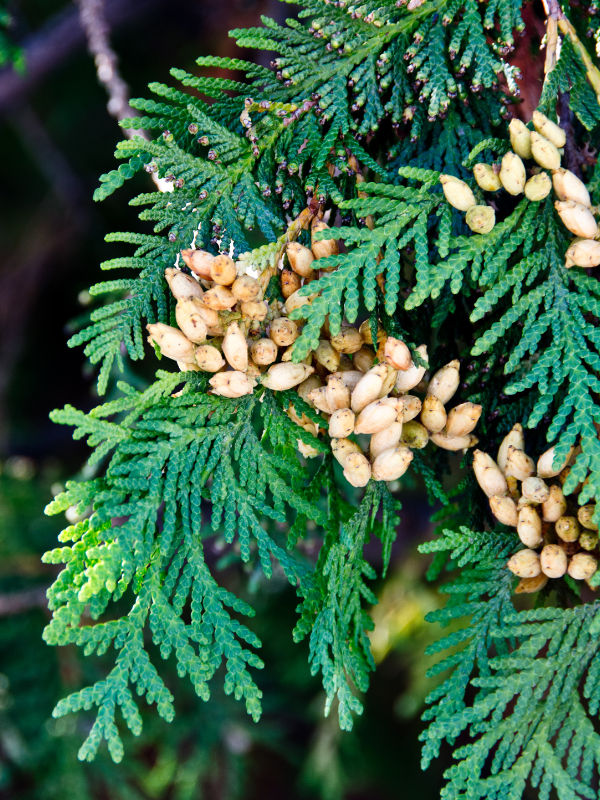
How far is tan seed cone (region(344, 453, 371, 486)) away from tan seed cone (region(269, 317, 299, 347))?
185mm

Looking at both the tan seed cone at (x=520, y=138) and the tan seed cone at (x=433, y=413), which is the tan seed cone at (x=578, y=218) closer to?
the tan seed cone at (x=520, y=138)

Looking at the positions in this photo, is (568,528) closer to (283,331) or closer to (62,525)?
(283,331)

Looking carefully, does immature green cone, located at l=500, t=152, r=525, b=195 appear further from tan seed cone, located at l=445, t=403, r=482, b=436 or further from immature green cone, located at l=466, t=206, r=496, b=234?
tan seed cone, located at l=445, t=403, r=482, b=436

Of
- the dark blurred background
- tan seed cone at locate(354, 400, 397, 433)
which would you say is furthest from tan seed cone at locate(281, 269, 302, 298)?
the dark blurred background

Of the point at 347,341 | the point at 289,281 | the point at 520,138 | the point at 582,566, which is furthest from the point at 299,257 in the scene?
the point at 582,566

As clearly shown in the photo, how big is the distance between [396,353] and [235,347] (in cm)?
22

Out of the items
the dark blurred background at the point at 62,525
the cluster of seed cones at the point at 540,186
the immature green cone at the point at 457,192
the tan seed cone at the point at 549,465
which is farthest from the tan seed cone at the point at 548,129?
the dark blurred background at the point at 62,525

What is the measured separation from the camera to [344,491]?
5.25 ft

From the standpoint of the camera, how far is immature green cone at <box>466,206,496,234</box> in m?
0.84

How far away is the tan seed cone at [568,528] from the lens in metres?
0.83

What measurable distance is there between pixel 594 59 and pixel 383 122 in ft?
1.27

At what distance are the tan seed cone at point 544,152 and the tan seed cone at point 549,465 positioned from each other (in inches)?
15.6

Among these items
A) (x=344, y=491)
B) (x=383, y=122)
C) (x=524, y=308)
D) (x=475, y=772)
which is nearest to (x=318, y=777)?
(x=344, y=491)

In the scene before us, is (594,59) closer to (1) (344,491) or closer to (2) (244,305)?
(2) (244,305)
